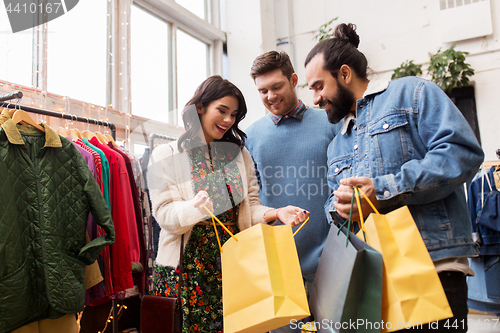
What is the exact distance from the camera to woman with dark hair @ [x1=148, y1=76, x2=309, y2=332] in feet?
4.32

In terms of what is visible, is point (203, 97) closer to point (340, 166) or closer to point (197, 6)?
point (340, 166)

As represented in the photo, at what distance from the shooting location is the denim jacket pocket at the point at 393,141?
0.99 meters

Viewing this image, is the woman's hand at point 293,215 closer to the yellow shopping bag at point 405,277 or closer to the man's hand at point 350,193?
the man's hand at point 350,193

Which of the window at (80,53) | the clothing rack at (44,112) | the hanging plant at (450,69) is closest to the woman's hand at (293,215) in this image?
the clothing rack at (44,112)

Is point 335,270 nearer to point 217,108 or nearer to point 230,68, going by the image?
point 217,108

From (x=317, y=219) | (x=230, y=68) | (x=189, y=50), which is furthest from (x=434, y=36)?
(x=317, y=219)

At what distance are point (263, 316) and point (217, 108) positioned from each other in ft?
3.01

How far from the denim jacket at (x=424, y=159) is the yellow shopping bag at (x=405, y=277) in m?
0.14

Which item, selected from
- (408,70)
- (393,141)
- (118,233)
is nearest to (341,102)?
(393,141)

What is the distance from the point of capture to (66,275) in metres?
1.34

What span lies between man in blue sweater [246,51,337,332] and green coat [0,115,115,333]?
0.77 meters

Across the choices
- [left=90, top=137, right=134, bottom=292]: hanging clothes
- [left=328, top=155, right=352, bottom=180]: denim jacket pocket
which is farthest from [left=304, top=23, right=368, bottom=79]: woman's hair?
[left=90, top=137, right=134, bottom=292]: hanging clothes

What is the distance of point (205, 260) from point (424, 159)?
0.86m

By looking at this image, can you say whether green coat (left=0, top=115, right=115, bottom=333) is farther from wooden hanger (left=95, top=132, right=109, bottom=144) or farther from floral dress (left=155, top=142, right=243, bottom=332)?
wooden hanger (left=95, top=132, right=109, bottom=144)
